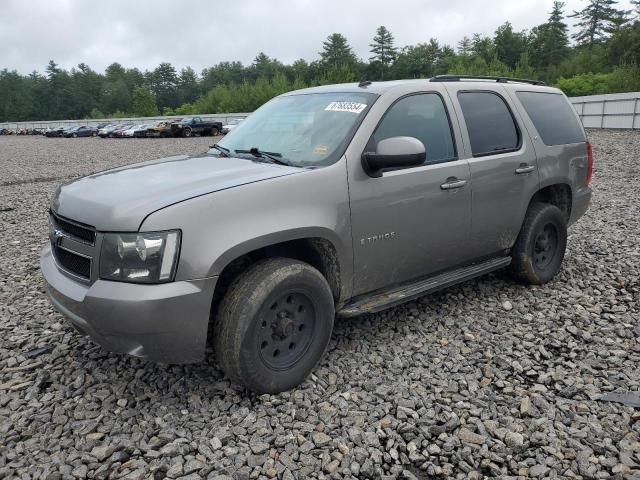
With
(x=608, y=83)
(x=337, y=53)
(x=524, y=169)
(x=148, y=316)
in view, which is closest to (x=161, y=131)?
(x=608, y=83)

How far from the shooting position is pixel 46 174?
14562mm

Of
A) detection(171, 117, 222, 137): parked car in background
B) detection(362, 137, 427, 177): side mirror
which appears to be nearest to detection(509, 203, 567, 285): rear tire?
detection(362, 137, 427, 177): side mirror

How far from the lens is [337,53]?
9588 centimetres

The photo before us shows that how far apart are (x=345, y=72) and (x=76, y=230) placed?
79.5 meters

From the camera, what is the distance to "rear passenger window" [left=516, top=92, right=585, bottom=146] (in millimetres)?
4723

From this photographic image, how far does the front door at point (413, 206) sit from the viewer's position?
3.38 metres

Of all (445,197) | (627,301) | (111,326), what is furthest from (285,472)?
(627,301)

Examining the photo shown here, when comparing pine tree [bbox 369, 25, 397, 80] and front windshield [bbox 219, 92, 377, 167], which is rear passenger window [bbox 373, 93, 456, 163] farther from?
pine tree [bbox 369, 25, 397, 80]

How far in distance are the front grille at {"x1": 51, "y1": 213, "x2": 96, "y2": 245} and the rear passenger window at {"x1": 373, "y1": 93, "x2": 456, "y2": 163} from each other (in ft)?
6.17

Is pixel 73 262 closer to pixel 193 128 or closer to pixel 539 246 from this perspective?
pixel 539 246

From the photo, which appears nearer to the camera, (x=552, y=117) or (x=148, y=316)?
(x=148, y=316)

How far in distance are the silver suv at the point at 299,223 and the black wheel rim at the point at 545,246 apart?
210 mm

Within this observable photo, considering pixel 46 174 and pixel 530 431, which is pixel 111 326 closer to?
pixel 530 431

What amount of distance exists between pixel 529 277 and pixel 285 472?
124 inches
